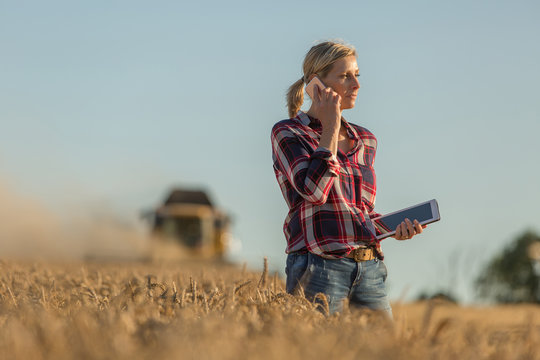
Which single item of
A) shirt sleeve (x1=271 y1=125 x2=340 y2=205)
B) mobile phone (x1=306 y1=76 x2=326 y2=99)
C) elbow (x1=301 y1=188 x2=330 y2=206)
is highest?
mobile phone (x1=306 y1=76 x2=326 y2=99)

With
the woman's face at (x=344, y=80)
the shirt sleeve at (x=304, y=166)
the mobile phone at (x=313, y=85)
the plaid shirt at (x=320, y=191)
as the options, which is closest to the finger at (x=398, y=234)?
the plaid shirt at (x=320, y=191)

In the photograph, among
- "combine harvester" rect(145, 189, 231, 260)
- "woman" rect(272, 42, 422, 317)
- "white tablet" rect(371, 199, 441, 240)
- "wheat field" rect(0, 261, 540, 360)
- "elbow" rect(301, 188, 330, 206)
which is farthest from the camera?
"combine harvester" rect(145, 189, 231, 260)

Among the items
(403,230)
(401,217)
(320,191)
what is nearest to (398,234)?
(403,230)

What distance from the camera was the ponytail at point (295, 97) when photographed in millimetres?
4535

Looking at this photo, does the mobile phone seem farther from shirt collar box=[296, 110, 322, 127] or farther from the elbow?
the elbow

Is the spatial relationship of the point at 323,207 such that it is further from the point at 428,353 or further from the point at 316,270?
the point at 428,353

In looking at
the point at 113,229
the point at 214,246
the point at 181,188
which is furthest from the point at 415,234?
the point at 113,229

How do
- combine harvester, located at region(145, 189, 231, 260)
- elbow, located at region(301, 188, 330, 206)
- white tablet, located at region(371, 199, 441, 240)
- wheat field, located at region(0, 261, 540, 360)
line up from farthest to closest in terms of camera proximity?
combine harvester, located at region(145, 189, 231, 260), white tablet, located at region(371, 199, 441, 240), elbow, located at region(301, 188, 330, 206), wheat field, located at region(0, 261, 540, 360)

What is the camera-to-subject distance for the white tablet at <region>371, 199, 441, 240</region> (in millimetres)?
4145

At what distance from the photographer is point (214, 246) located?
36.1 meters

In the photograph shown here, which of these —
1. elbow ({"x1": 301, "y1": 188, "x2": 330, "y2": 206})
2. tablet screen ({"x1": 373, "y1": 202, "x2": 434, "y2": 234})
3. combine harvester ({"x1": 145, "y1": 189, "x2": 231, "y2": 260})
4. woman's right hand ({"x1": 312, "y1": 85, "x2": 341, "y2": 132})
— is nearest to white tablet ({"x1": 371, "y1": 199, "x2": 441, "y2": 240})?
tablet screen ({"x1": 373, "y1": 202, "x2": 434, "y2": 234})

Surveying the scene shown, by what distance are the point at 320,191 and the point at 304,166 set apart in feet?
0.64

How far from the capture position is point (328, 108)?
411 centimetres

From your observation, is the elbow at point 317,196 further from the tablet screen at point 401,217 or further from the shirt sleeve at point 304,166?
the tablet screen at point 401,217
